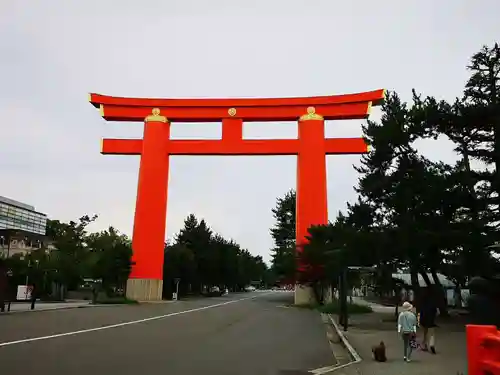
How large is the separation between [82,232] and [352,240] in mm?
42298

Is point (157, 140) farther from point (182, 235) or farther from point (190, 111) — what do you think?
point (182, 235)

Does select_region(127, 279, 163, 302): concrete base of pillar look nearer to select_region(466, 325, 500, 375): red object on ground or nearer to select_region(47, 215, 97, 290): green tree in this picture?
select_region(47, 215, 97, 290): green tree

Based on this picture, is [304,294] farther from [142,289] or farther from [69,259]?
[69,259]

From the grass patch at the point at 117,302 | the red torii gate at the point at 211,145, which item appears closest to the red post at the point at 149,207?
the red torii gate at the point at 211,145

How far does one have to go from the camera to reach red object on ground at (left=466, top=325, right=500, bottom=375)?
500cm

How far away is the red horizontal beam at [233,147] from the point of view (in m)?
43.2

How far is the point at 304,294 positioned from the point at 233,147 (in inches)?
569

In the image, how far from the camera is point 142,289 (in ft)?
150

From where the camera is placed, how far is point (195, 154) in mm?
45188

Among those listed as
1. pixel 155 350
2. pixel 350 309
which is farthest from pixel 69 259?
pixel 155 350

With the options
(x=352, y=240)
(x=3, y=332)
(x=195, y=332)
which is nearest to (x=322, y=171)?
(x=352, y=240)

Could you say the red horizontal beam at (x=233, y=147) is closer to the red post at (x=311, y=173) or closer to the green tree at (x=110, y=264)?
the red post at (x=311, y=173)

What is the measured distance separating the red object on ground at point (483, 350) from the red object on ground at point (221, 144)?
37.2 metres

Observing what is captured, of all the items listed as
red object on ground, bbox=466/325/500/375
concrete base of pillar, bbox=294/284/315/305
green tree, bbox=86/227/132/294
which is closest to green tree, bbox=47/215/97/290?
green tree, bbox=86/227/132/294
